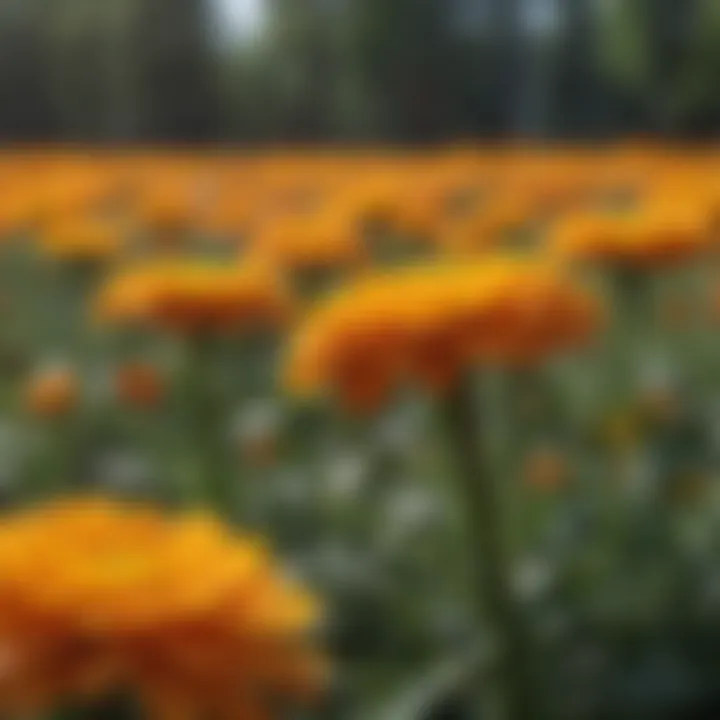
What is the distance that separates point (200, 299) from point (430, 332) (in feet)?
0.24

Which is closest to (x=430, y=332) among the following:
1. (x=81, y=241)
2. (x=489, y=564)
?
(x=489, y=564)

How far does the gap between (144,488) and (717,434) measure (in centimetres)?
13

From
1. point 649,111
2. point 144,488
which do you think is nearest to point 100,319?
point 144,488

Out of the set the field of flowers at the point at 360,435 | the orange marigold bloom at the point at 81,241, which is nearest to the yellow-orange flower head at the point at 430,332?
the field of flowers at the point at 360,435

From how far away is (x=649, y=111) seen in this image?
1.53ft

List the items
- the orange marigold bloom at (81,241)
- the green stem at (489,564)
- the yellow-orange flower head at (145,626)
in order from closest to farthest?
1. the yellow-orange flower head at (145,626)
2. the green stem at (489,564)
3. the orange marigold bloom at (81,241)

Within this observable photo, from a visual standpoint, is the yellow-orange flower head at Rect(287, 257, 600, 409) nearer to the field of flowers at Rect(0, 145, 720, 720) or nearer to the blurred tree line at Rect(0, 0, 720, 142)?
the field of flowers at Rect(0, 145, 720, 720)

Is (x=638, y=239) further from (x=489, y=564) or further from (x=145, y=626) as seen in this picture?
(x=145, y=626)

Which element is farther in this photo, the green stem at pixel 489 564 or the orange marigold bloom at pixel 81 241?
the orange marigold bloom at pixel 81 241

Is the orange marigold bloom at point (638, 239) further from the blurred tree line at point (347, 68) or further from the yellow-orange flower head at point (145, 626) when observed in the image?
the yellow-orange flower head at point (145, 626)

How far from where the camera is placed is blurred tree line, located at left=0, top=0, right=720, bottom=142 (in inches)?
17.1

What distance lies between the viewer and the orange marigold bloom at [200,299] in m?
0.33

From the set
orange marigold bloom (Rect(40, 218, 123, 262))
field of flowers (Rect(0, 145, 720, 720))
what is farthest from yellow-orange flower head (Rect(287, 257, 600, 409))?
orange marigold bloom (Rect(40, 218, 123, 262))

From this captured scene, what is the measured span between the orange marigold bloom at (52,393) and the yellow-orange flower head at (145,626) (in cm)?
17
